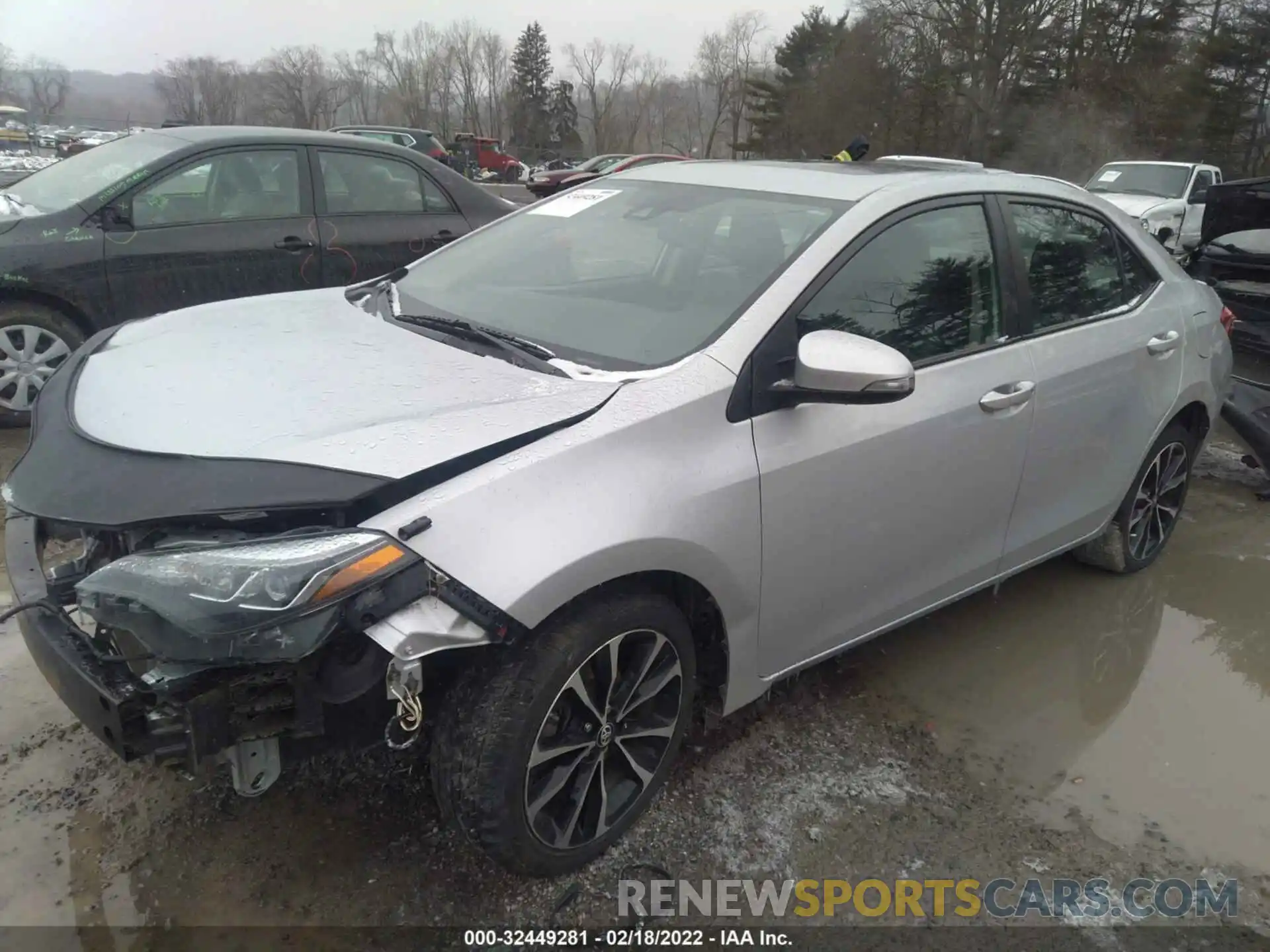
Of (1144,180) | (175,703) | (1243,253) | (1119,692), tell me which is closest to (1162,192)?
(1144,180)

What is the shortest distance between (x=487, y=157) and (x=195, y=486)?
43.5 metres

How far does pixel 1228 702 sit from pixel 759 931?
211 centimetres

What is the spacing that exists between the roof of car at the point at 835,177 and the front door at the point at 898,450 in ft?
0.45

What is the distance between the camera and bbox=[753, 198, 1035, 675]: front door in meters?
2.42

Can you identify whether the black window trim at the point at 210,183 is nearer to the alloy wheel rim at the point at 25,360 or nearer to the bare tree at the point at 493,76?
the alloy wheel rim at the point at 25,360

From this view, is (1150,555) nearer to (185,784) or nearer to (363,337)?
(363,337)

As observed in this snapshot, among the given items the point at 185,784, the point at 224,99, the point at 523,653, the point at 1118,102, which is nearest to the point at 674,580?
the point at 523,653

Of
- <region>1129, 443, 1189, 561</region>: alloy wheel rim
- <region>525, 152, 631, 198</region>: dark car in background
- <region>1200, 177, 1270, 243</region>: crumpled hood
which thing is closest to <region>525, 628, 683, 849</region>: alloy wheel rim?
<region>1129, 443, 1189, 561</region>: alloy wheel rim

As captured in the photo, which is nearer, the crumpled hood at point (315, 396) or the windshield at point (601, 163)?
the crumpled hood at point (315, 396)

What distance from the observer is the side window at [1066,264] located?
3.18 m

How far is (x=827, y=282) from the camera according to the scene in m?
2.54

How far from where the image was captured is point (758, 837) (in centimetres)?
249

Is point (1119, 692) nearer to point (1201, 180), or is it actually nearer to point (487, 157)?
point (1201, 180)

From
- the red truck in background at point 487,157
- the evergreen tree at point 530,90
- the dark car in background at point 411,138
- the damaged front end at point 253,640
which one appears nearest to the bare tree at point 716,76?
the evergreen tree at point 530,90
